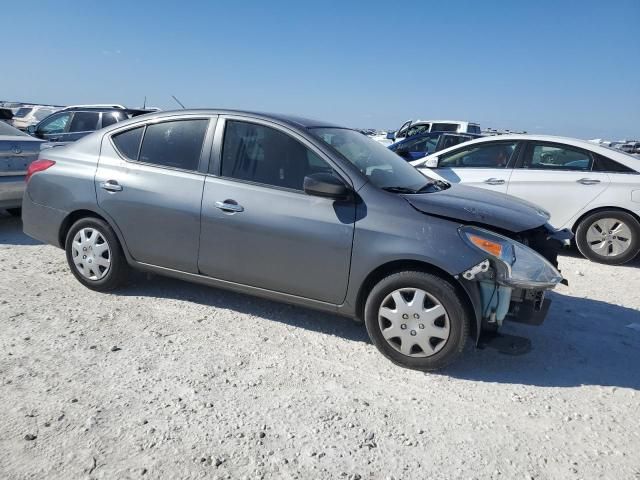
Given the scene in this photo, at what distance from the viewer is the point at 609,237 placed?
6191mm

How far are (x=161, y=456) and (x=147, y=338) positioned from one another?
140 cm

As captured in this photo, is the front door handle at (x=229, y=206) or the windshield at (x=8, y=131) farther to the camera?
the windshield at (x=8, y=131)

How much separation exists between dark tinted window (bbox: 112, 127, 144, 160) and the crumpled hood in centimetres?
236

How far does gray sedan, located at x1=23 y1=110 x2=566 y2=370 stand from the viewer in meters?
3.16

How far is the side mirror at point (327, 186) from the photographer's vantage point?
3291mm

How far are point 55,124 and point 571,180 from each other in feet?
33.7

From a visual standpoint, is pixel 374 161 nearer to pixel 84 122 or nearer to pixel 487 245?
pixel 487 245

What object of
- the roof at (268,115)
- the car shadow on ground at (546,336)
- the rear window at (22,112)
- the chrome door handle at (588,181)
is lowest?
the car shadow on ground at (546,336)

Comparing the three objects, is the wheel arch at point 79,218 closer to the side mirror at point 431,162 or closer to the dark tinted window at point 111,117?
the side mirror at point 431,162

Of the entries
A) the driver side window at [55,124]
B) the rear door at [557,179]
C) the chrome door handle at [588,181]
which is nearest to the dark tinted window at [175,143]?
the rear door at [557,179]

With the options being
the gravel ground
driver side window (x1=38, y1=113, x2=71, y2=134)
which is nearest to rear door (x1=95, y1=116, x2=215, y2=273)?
the gravel ground

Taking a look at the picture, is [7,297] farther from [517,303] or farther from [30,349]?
[517,303]

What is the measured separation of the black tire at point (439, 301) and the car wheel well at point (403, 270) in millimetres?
39

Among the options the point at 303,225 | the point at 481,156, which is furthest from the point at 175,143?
the point at 481,156
